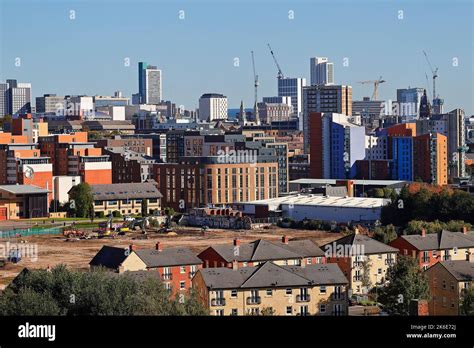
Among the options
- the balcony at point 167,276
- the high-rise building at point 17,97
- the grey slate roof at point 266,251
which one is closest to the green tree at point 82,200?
the grey slate roof at point 266,251

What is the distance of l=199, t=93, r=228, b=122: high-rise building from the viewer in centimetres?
7656

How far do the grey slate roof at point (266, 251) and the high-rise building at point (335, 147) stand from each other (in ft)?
72.5

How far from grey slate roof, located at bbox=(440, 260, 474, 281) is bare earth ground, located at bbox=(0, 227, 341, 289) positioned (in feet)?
22.2

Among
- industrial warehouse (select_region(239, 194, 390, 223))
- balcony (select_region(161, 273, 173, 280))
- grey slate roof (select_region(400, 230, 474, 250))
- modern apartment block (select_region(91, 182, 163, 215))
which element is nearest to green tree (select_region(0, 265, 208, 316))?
balcony (select_region(161, 273, 173, 280))

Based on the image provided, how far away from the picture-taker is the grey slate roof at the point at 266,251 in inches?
470

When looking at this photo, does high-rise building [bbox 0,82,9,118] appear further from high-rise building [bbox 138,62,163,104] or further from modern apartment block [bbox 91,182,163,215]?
modern apartment block [bbox 91,182,163,215]

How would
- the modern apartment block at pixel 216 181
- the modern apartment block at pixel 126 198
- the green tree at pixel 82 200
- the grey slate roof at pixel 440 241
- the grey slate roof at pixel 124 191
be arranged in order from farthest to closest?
1. the modern apartment block at pixel 216 181
2. the grey slate roof at pixel 124 191
3. the modern apartment block at pixel 126 198
4. the green tree at pixel 82 200
5. the grey slate roof at pixel 440 241

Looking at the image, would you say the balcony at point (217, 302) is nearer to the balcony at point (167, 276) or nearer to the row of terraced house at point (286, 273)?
the row of terraced house at point (286, 273)

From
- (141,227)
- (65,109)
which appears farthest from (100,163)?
(65,109)

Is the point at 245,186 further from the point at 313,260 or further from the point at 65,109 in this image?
the point at 65,109

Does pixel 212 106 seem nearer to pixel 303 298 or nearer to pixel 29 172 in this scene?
pixel 29 172

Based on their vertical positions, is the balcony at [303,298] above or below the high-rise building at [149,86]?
below

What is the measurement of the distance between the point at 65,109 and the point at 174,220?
41.3 m
